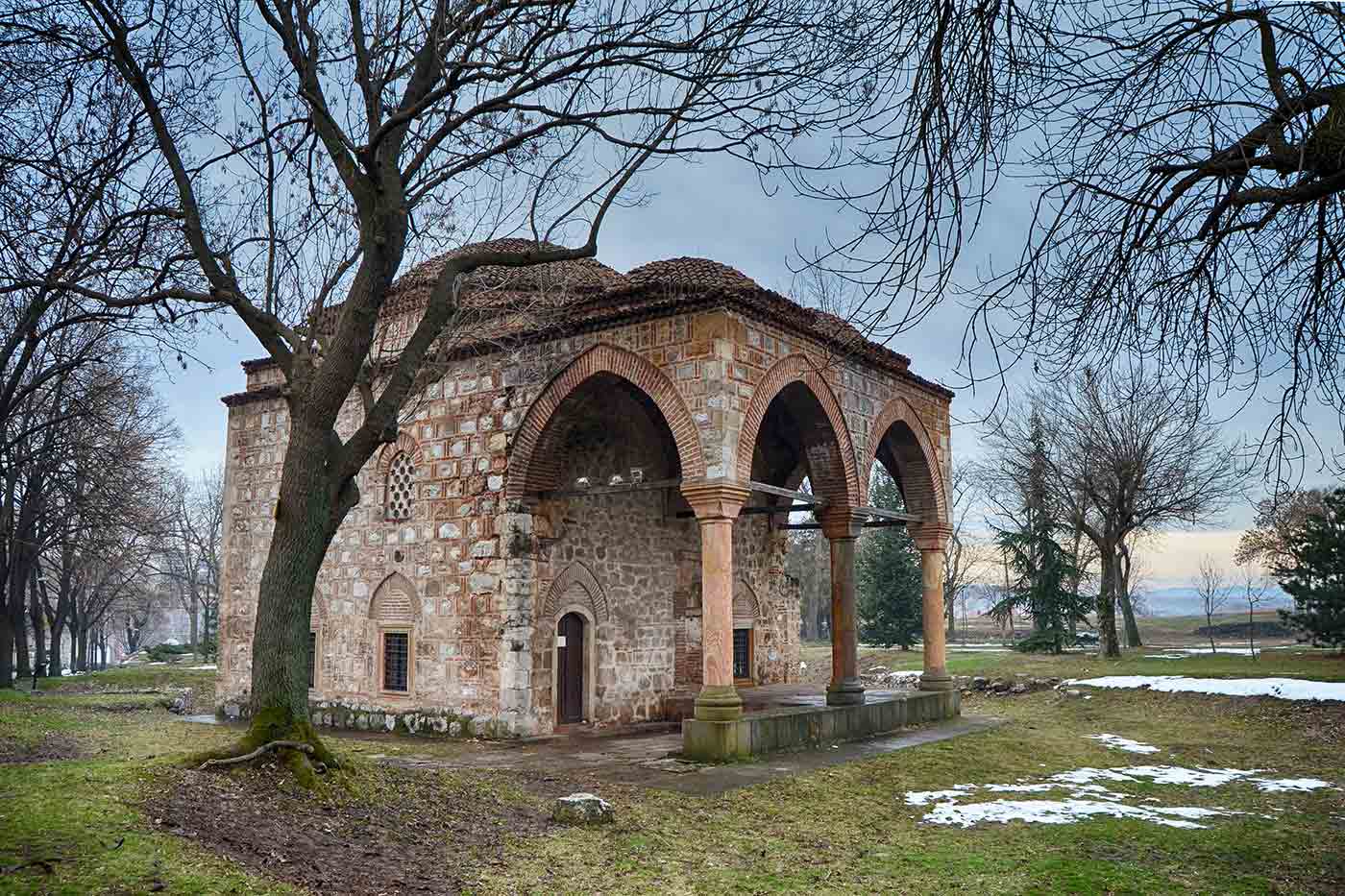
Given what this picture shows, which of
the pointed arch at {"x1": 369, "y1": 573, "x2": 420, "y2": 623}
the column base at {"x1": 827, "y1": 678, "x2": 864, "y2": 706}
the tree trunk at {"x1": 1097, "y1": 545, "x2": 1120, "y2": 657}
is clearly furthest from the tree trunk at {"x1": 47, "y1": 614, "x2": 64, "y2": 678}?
the tree trunk at {"x1": 1097, "y1": 545, "x2": 1120, "y2": 657}

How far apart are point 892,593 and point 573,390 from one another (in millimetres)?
21016

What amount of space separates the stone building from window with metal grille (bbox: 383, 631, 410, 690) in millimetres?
34

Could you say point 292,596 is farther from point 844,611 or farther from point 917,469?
point 917,469

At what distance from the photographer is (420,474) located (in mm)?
14156

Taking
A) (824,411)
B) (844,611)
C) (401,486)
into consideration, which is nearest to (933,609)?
(844,611)

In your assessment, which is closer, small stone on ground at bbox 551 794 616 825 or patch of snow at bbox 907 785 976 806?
small stone on ground at bbox 551 794 616 825

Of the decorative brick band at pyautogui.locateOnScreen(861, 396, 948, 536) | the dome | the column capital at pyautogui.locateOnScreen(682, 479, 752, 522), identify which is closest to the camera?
the column capital at pyautogui.locateOnScreen(682, 479, 752, 522)

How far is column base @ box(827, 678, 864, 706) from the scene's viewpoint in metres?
13.4

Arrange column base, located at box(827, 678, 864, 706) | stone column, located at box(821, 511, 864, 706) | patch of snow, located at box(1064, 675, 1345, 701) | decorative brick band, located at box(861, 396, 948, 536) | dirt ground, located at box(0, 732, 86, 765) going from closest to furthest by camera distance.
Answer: dirt ground, located at box(0, 732, 86, 765) → column base, located at box(827, 678, 864, 706) → stone column, located at box(821, 511, 864, 706) → decorative brick band, located at box(861, 396, 948, 536) → patch of snow, located at box(1064, 675, 1345, 701)

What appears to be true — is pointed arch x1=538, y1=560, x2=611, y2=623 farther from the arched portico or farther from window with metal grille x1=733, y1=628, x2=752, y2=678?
the arched portico

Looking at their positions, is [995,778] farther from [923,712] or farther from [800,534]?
[800,534]

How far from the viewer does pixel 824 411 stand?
13227 mm

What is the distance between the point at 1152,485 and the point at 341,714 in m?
19.9

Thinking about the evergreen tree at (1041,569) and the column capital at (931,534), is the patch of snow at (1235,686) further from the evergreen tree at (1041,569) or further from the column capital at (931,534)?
the evergreen tree at (1041,569)
